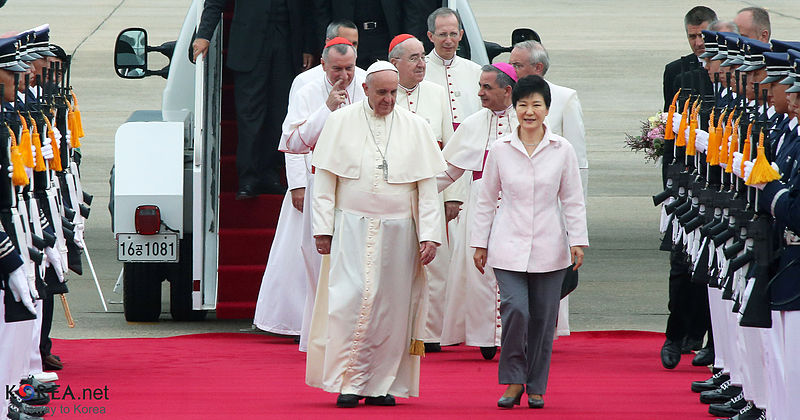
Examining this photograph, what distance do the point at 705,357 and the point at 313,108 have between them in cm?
256

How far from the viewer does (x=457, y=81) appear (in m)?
9.42

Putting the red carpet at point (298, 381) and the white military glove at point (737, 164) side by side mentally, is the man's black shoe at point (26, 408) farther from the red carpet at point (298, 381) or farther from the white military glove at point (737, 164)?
the white military glove at point (737, 164)

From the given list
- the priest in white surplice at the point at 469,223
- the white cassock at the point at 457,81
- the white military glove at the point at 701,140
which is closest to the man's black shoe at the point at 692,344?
the priest in white surplice at the point at 469,223

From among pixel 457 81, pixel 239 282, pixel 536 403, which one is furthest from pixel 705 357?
pixel 239 282

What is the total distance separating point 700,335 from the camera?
855 cm

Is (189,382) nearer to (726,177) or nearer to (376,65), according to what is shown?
(376,65)

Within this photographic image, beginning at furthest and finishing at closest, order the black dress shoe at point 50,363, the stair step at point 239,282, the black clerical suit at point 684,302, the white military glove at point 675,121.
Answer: the stair step at point 239,282
the black clerical suit at point 684,302
the black dress shoe at point 50,363
the white military glove at point 675,121

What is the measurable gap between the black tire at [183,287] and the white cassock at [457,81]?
1844mm

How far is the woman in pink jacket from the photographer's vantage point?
23.4 ft

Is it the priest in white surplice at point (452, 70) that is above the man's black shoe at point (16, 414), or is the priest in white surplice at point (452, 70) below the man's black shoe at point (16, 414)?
above

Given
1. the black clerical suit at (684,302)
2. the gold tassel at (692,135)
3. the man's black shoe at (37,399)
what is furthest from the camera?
the black clerical suit at (684,302)

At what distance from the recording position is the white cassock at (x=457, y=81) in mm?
9391

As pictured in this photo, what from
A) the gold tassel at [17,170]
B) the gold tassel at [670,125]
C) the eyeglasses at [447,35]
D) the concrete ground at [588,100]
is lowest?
the concrete ground at [588,100]

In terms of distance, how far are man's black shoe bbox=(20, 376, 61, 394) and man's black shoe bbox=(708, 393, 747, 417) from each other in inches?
116
